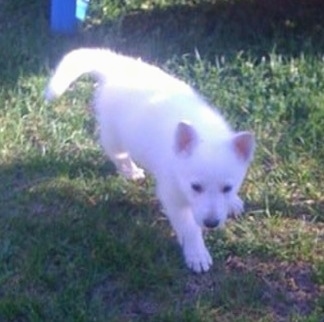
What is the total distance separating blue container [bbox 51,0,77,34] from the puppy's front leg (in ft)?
7.72

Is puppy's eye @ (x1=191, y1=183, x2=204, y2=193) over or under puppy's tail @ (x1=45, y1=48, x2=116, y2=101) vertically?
under

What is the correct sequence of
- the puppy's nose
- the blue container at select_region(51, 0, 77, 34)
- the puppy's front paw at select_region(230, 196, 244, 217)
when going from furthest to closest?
the blue container at select_region(51, 0, 77, 34)
the puppy's front paw at select_region(230, 196, 244, 217)
the puppy's nose

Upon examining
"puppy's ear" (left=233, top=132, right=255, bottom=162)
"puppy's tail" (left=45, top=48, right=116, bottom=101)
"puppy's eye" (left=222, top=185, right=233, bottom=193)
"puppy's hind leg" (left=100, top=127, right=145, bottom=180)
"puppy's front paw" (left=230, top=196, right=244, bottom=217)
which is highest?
"puppy's tail" (left=45, top=48, right=116, bottom=101)

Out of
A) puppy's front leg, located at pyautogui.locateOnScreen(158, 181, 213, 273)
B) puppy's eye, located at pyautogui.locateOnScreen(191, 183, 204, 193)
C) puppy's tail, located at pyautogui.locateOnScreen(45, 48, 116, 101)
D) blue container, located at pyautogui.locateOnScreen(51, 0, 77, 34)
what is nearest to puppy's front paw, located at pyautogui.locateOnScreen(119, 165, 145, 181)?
puppy's tail, located at pyautogui.locateOnScreen(45, 48, 116, 101)

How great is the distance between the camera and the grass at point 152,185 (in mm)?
4531

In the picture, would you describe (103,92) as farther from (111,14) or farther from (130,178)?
(111,14)

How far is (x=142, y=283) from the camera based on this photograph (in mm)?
4562

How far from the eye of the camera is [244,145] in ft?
14.9

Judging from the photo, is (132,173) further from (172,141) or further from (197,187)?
(197,187)

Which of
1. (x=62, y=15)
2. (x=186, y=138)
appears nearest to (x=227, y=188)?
(x=186, y=138)

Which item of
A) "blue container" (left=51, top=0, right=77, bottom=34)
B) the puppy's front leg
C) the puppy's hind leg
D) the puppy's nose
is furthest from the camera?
"blue container" (left=51, top=0, right=77, bottom=34)

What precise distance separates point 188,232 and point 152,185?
0.68 metres

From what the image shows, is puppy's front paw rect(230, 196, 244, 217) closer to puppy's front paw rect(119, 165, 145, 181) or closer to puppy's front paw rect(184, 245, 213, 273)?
puppy's front paw rect(184, 245, 213, 273)

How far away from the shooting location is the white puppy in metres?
4.46
